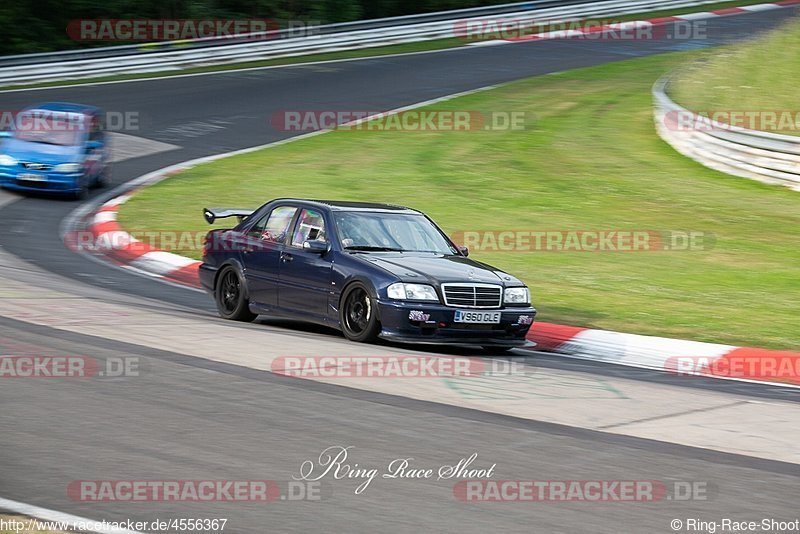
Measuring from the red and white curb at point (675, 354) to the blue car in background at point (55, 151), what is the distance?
1116 centimetres

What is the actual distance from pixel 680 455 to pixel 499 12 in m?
36.7

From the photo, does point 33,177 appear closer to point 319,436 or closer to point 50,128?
point 50,128

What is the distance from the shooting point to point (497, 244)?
16.4 metres

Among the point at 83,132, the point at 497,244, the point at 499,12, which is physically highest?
the point at 499,12

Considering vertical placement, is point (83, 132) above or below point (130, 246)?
above

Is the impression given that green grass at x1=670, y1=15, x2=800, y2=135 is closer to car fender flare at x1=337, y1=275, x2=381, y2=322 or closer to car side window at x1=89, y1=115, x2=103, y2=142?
car side window at x1=89, y1=115, x2=103, y2=142

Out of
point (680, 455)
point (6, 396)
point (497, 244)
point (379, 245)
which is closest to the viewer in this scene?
point (680, 455)

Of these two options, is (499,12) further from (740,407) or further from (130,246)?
(740,407)

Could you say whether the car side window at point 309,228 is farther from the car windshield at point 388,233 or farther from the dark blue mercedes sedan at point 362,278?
the car windshield at point 388,233

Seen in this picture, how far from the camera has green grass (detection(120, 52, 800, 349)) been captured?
41.8ft

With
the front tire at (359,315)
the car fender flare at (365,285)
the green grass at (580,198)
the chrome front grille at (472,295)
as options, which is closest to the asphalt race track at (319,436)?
the front tire at (359,315)

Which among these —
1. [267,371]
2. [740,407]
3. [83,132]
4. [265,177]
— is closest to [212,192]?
[265,177]

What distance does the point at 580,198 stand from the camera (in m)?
19.2

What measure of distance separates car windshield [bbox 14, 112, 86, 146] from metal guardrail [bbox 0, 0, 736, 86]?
10.5 m
